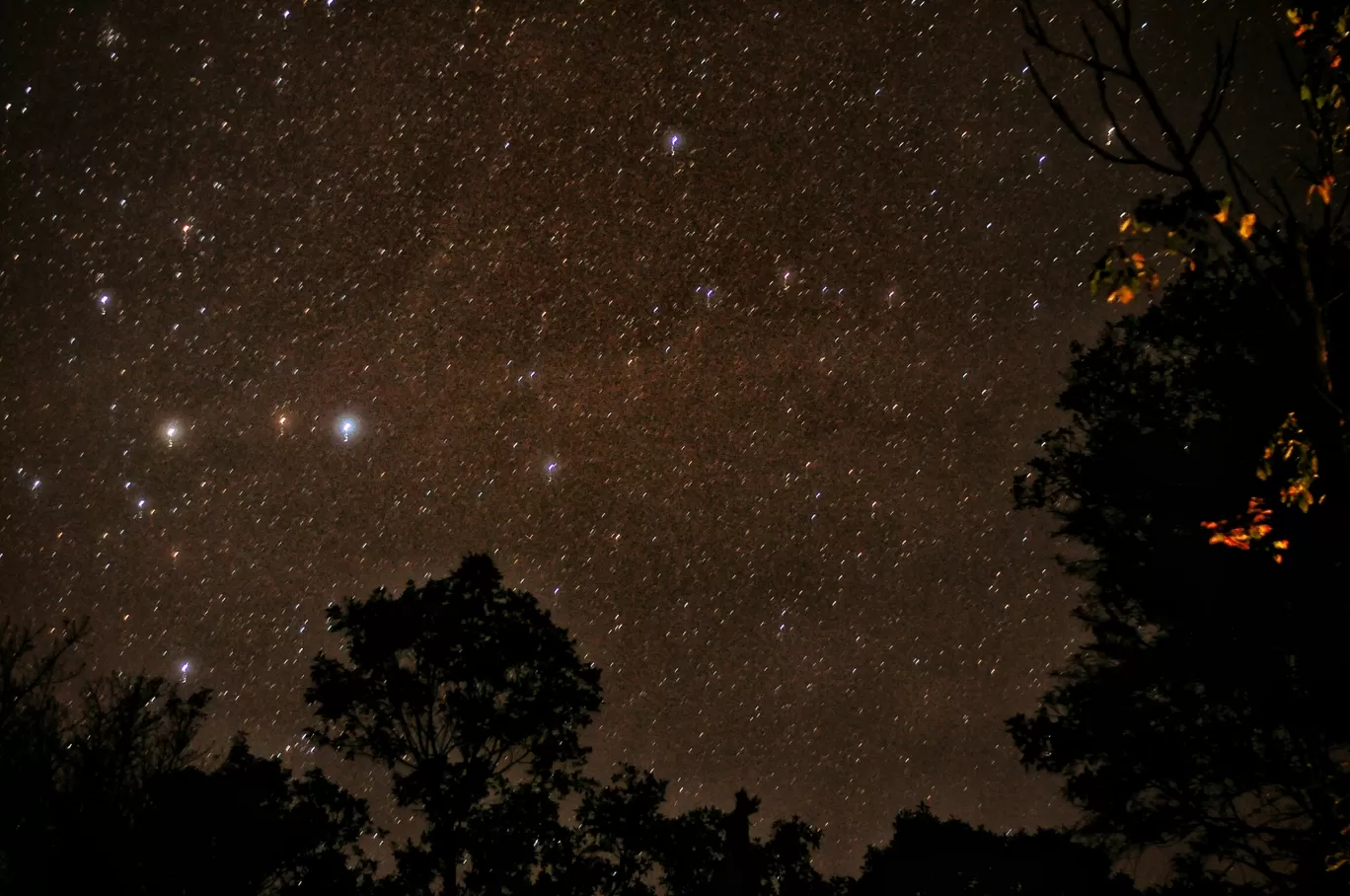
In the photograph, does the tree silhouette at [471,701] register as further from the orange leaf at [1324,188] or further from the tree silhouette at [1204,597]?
the orange leaf at [1324,188]

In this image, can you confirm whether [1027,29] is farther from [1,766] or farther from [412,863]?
[1,766]

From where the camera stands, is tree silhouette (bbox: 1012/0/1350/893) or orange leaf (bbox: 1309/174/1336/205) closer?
orange leaf (bbox: 1309/174/1336/205)

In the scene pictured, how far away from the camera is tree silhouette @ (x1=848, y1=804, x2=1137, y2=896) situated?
24.4 m

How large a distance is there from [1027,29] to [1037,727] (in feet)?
41.0

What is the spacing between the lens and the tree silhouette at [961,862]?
24.4 metres

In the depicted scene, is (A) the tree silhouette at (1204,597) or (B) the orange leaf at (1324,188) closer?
(B) the orange leaf at (1324,188)

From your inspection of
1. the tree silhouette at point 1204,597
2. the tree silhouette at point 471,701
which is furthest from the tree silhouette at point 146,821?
the tree silhouette at point 1204,597

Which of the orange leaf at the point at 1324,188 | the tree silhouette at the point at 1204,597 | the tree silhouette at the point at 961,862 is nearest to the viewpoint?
the orange leaf at the point at 1324,188

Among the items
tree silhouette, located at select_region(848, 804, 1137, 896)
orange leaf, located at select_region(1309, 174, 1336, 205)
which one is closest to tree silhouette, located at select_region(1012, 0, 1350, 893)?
orange leaf, located at select_region(1309, 174, 1336, 205)

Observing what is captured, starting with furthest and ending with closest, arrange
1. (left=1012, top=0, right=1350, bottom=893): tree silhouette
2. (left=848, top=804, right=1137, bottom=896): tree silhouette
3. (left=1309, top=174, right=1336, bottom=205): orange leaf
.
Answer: (left=848, top=804, right=1137, bottom=896): tree silhouette
(left=1012, top=0, right=1350, bottom=893): tree silhouette
(left=1309, top=174, right=1336, bottom=205): orange leaf

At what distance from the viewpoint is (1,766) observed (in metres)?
16.8

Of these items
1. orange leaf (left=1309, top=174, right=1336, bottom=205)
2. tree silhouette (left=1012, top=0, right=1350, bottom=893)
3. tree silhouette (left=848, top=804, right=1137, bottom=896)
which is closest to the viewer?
orange leaf (left=1309, top=174, right=1336, bottom=205)

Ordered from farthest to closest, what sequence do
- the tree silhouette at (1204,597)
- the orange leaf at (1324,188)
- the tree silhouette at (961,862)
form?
the tree silhouette at (961,862)
the tree silhouette at (1204,597)
the orange leaf at (1324,188)

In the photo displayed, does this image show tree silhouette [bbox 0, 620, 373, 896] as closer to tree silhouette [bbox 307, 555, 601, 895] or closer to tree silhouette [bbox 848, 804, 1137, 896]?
tree silhouette [bbox 307, 555, 601, 895]
